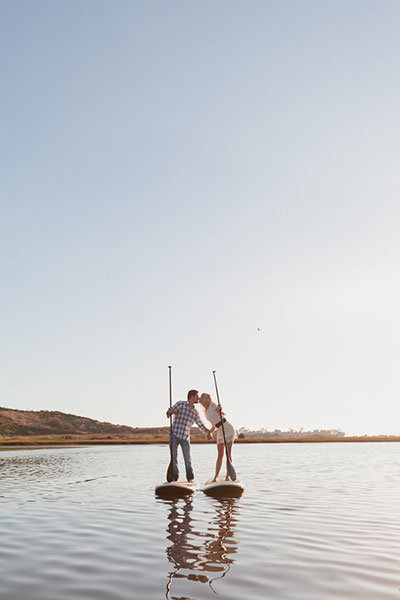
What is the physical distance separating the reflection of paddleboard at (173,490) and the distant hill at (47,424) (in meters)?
123

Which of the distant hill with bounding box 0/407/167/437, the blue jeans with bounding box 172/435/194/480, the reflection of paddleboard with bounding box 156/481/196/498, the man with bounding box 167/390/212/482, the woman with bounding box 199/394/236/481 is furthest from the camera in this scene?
the distant hill with bounding box 0/407/167/437

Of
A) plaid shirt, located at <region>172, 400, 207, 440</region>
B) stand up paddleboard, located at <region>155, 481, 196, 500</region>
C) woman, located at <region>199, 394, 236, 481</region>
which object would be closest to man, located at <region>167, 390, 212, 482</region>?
plaid shirt, located at <region>172, 400, 207, 440</region>

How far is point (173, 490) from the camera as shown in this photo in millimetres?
16516

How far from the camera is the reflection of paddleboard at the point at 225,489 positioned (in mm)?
16453

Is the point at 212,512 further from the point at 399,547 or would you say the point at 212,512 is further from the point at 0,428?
the point at 0,428

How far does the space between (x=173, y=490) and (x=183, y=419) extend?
93.8 inches

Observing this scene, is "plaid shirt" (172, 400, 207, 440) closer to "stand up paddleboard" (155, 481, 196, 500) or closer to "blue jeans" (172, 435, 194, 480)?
"blue jeans" (172, 435, 194, 480)

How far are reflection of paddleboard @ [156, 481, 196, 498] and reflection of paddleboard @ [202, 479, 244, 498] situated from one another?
2.31 ft

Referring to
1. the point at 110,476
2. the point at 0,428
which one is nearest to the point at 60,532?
the point at 110,476

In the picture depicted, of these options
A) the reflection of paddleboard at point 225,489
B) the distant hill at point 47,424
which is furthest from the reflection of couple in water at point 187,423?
the distant hill at point 47,424

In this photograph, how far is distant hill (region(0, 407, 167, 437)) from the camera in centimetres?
13412

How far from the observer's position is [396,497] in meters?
16.7

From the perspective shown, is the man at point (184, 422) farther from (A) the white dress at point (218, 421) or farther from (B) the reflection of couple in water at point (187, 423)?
(A) the white dress at point (218, 421)

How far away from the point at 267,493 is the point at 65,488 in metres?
7.48
